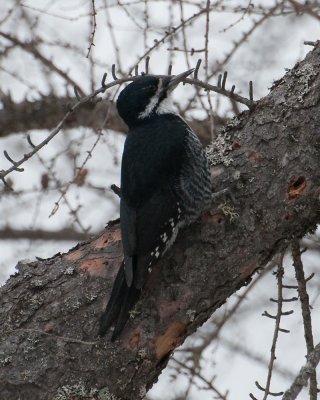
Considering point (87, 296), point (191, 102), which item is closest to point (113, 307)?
point (87, 296)

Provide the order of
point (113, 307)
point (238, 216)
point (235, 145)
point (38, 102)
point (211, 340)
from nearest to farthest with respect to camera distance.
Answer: point (113, 307)
point (238, 216)
point (235, 145)
point (211, 340)
point (38, 102)

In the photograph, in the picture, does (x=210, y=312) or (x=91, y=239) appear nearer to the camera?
(x=210, y=312)

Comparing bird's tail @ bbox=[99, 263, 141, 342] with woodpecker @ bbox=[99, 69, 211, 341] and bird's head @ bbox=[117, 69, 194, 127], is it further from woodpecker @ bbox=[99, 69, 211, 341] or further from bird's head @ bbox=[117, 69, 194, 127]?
bird's head @ bbox=[117, 69, 194, 127]

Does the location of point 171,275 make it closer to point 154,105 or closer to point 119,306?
point 119,306

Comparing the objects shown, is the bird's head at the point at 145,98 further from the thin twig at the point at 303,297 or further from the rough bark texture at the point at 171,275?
the thin twig at the point at 303,297

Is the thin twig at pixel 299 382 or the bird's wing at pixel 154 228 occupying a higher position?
the bird's wing at pixel 154 228

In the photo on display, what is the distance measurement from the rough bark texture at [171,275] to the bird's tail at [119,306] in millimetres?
47

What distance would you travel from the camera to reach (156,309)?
3.16 metres

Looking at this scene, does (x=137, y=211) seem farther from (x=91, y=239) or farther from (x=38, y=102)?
(x=38, y=102)

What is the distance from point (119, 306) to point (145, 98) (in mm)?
1210

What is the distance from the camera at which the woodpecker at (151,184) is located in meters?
3.14

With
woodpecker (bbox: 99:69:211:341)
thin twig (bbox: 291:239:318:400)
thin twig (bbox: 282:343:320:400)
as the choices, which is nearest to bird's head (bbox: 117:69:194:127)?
woodpecker (bbox: 99:69:211:341)

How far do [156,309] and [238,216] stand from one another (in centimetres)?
52

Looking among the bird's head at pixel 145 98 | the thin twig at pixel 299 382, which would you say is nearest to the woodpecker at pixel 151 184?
the bird's head at pixel 145 98
